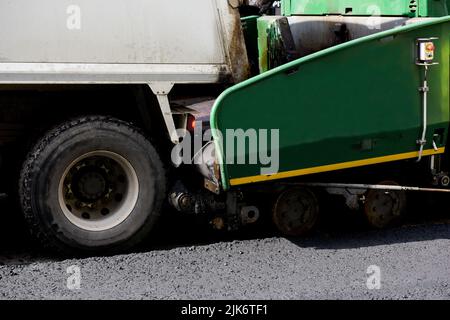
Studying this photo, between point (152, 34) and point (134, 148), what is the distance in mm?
747

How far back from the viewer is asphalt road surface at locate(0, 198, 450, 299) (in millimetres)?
4871

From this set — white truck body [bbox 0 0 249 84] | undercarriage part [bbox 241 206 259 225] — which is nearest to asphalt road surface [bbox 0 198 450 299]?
undercarriage part [bbox 241 206 259 225]

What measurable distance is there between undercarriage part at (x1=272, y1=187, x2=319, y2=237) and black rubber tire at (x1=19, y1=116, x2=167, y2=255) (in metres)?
0.80

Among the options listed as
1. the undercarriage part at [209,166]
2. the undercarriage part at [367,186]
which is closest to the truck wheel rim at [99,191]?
the undercarriage part at [209,166]

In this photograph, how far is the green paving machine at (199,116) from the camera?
5305 millimetres

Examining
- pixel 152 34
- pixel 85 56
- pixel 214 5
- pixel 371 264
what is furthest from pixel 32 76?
pixel 371 264

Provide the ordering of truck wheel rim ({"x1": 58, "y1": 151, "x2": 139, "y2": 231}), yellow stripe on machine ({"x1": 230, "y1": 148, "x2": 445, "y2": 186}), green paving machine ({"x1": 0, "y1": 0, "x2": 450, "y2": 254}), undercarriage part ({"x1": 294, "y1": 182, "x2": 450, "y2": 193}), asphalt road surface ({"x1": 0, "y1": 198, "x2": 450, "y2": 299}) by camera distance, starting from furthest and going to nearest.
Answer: undercarriage part ({"x1": 294, "y1": 182, "x2": 450, "y2": 193}), truck wheel rim ({"x1": 58, "y1": 151, "x2": 139, "y2": 231}), yellow stripe on machine ({"x1": 230, "y1": 148, "x2": 445, "y2": 186}), green paving machine ({"x1": 0, "y1": 0, "x2": 450, "y2": 254}), asphalt road surface ({"x1": 0, "y1": 198, "x2": 450, "y2": 299})

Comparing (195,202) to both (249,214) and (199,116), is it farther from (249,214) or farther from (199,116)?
(199,116)

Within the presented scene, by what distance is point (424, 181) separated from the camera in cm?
612

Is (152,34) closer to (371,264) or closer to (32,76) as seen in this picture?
(32,76)

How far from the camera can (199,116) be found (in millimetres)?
5473

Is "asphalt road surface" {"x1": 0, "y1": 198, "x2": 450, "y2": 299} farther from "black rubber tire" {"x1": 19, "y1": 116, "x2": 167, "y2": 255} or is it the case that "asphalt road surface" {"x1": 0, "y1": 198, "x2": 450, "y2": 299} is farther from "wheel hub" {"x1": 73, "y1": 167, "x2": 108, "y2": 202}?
"wheel hub" {"x1": 73, "y1": 167, "x2": 108, "y2": 202}

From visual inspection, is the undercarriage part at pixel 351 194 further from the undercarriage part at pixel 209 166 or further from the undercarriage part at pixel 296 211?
the undercarriage part at pixel 209 166

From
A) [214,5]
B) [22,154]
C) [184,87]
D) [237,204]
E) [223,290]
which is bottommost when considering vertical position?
[223,290]
